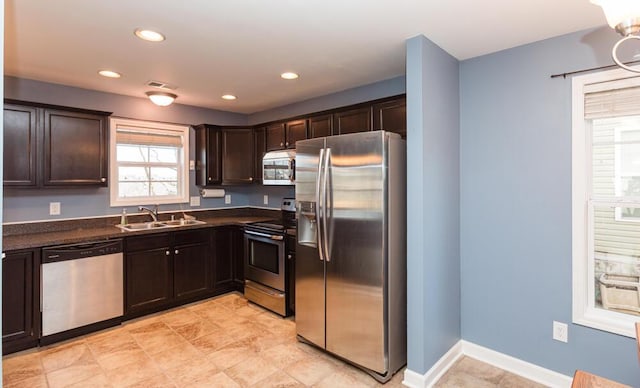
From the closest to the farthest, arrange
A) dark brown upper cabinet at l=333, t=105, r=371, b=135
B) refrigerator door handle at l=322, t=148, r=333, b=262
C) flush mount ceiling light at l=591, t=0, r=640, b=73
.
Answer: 1. flush mount ceiling light at l=591, t=0, r=640, b=73
2. refrigerator door handle at l=322, t=148, r=333, b=262
3. dark brown upper cabinet at l=333, t=105, r=371, b=135

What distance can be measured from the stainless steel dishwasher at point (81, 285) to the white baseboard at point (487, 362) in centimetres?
282

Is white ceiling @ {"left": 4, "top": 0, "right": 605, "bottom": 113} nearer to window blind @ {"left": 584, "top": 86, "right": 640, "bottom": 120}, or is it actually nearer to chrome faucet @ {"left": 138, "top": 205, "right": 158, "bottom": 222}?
window blind @ {"left": 584, "top": 86, "right": 640, "bottom": 120}

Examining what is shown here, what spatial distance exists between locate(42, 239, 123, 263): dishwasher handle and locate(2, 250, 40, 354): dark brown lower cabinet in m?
0.09

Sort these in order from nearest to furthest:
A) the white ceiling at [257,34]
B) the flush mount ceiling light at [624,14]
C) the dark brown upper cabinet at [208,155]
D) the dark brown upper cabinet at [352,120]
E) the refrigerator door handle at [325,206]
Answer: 1. the flush mount ceiling light at [624,14]
2. the white ceiling at [257,34]
3. the refrigerator door handle at [325,206]
4. the dark brown upper cabinet at [352,120]
5. the dark brown upper cabinet at [208,155]

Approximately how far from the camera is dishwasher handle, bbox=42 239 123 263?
9.96 ft

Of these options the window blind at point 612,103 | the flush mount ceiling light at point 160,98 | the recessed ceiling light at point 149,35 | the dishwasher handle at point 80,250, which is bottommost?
the dishwasher handle at point 80,250

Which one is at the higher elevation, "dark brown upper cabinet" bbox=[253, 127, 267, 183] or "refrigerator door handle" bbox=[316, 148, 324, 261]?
"dark brown upper cabinet" bbox=[253, 127, 267, 183]

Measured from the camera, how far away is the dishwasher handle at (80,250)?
3.04 meters

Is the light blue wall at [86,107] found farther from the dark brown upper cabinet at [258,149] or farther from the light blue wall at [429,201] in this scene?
the light blue wall at [429,201]

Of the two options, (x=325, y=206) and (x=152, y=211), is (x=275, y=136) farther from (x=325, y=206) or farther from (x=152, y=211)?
(x=325, y=206)

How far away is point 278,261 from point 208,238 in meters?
1.06

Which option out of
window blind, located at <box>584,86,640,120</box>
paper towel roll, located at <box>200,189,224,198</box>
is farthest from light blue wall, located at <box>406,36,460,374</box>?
paper towel roll, located at <box>200,189,224,198</box>

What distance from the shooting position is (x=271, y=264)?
3.76 metres

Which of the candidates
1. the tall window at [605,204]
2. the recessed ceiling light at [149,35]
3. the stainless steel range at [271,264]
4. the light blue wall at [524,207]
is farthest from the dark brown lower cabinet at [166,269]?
the tall window at [605,204]
